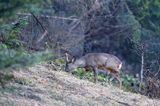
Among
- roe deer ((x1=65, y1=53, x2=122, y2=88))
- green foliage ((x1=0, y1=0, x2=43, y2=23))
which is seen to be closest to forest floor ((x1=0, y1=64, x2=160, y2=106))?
green foliage ((x1=0, y1=0, x2=43, y2=23))

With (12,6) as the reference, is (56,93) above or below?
below

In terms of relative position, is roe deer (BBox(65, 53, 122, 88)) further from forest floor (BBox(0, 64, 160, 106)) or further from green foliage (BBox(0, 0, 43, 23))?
green foliage (BBox(0, 0, 43, 23))

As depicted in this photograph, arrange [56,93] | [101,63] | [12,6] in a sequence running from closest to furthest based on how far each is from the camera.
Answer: [12,6] → [56,93] → [101,63]

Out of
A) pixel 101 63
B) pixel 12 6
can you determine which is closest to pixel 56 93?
pixel 12 6

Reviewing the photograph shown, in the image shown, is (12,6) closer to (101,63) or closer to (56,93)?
(56,93)

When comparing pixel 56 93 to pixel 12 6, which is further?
pixel 56 93

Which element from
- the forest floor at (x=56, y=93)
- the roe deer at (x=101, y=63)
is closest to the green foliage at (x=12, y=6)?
the forest floor at (x=56, y=93)

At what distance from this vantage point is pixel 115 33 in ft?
73.4

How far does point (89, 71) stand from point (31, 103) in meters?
6.34

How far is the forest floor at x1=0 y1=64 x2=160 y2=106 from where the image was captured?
990cm

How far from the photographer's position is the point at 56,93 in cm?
1067

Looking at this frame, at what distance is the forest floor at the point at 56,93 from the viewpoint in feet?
32.5

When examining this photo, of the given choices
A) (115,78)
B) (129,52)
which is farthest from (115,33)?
(115,78)

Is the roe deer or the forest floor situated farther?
the roe deer
